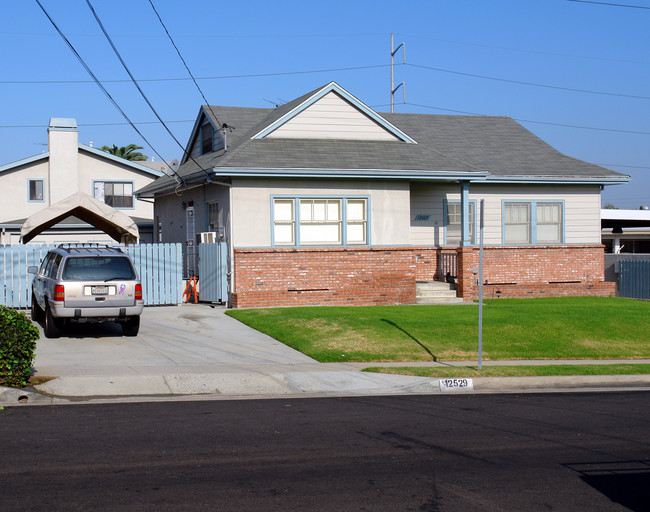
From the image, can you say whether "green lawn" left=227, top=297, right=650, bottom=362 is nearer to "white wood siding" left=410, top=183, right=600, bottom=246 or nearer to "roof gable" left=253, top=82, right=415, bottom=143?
"white wood siding" left=410, top=183, right=600, bottom=246

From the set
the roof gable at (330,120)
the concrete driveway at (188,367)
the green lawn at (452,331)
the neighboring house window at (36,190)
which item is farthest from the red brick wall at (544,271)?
the neighboring house window at (36,190)

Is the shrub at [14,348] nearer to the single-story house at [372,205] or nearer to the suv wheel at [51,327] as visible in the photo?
the suv wheel at [51,327]

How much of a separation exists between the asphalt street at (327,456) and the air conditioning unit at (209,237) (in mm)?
11902

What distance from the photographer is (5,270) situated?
19.7 m

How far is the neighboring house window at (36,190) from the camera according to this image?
3978 cm

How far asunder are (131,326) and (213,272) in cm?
601

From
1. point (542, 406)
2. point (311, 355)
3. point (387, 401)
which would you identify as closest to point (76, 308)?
point (311, 355)

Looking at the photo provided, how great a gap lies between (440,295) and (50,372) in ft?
44.9

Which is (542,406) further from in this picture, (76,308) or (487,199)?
(487,199)

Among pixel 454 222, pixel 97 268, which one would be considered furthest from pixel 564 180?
pixel 97 268

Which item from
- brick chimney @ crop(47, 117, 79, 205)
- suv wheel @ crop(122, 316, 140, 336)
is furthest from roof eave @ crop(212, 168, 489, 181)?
brick chimney @ crop(47, 117, 79, 205)

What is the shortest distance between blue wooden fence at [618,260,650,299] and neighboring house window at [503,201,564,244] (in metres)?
4.55

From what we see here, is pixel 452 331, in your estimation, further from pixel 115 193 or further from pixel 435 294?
pixel 115 193

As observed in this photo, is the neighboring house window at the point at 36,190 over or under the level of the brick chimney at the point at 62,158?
under
